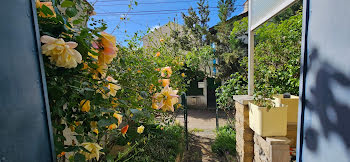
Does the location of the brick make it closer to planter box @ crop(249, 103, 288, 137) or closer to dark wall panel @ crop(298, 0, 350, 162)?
planter box @ crop(249, 103, 288, 137)

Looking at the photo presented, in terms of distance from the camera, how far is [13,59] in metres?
0.44

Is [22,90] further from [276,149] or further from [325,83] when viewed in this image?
[276,149]

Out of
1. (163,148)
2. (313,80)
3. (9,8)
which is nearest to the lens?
(9,8)

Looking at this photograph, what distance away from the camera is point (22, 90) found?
1.51 feet

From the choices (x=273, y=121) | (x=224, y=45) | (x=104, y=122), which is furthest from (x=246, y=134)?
(x=224, y=45)

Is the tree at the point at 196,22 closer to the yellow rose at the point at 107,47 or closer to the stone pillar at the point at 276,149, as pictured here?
the stone pillar at the point at 276,149

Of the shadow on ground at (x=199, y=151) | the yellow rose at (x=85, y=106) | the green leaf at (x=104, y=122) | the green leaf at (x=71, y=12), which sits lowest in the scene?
the shadow on ground at (x=199, y=151)

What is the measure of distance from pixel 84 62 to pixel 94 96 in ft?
0.52

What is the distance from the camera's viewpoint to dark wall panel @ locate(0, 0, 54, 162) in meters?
0.42

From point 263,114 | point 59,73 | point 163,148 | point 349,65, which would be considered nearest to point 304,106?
point 349,65

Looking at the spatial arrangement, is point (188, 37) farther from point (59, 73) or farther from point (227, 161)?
point (59, 73)

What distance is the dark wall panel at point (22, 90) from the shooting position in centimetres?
42

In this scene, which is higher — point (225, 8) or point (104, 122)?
point (225, 8)

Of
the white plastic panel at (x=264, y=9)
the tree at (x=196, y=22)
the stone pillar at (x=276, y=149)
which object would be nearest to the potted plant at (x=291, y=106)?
the stone pillar at (x=276, y=149)
